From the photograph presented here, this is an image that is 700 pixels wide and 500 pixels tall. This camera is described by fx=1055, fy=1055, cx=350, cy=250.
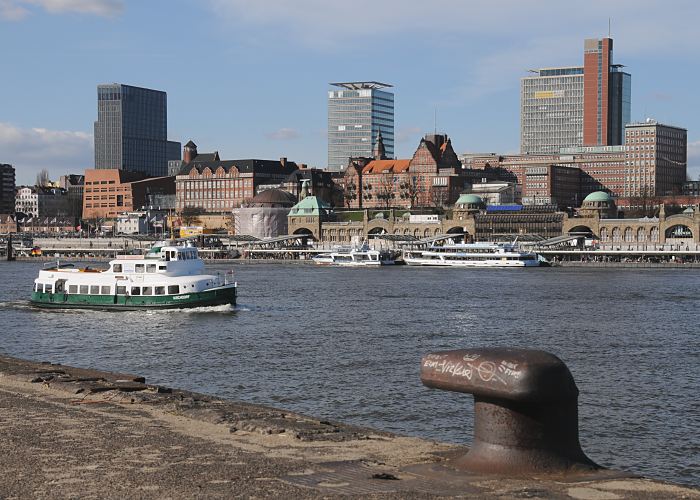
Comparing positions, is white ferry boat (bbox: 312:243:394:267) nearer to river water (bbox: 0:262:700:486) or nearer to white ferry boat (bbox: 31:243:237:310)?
river water (bbox: 0:262:700:486)

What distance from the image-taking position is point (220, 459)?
17.6m

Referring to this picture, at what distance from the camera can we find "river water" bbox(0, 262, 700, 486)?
3000 cm

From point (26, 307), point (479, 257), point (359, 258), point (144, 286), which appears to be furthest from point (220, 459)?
point (359, 258)

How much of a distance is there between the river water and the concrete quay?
742 centimetres

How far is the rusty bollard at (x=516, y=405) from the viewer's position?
15.3m

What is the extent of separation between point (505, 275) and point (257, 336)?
248ft

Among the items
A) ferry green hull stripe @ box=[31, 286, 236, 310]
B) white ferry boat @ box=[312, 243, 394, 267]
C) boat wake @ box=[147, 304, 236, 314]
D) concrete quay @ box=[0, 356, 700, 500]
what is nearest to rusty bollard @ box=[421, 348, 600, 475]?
concrete quay @ box=[0, 356, 700, 500]

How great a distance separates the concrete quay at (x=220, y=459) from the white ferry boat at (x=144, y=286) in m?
45.2

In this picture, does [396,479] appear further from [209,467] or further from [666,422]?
[666,422]

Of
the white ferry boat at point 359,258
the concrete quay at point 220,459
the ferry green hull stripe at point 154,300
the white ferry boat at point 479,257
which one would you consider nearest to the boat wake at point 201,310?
the ferry green hull stripe at point 154,300

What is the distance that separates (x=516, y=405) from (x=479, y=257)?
137676 millimetres

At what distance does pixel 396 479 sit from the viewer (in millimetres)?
16109

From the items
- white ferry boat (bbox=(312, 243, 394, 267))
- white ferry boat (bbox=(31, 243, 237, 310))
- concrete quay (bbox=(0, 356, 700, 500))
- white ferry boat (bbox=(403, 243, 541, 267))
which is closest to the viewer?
concrete quay (bbox=(0, 356, 700, 500))

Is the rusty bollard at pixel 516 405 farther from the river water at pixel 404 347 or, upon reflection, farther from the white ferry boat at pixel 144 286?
the white ferry boat at pixel 144 286
